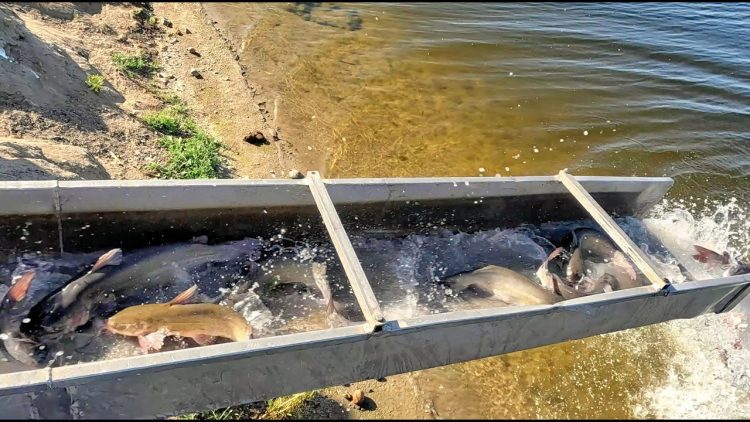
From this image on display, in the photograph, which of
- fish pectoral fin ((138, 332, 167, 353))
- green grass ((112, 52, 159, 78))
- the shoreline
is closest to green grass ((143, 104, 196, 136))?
the shoreline

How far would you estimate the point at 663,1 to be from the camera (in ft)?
47.2

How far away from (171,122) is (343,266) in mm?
3795

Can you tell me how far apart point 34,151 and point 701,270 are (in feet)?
21.2

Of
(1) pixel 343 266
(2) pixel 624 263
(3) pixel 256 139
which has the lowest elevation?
(3) pixel 256 139

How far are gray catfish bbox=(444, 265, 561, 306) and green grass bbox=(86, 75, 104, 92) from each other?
190 inches

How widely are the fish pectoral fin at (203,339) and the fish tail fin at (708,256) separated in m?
4.77

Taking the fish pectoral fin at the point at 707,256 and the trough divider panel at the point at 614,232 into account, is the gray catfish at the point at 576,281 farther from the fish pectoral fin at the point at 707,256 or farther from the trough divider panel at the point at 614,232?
the fish pectoral fin at the point at 707,256

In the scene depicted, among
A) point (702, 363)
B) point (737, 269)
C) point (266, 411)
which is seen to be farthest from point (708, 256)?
point (266, 411)

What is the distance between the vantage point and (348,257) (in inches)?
152

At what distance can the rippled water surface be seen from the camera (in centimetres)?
480

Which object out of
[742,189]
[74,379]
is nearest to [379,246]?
[74,379]

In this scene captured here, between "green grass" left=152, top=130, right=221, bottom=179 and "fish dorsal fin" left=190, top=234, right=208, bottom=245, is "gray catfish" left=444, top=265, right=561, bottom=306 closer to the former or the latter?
"fish dorsal fin" left=190, top=234, right=208, bottom=245

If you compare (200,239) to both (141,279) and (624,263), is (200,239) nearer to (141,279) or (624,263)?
(141,279)

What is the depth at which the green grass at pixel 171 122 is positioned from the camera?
21.8 feet
